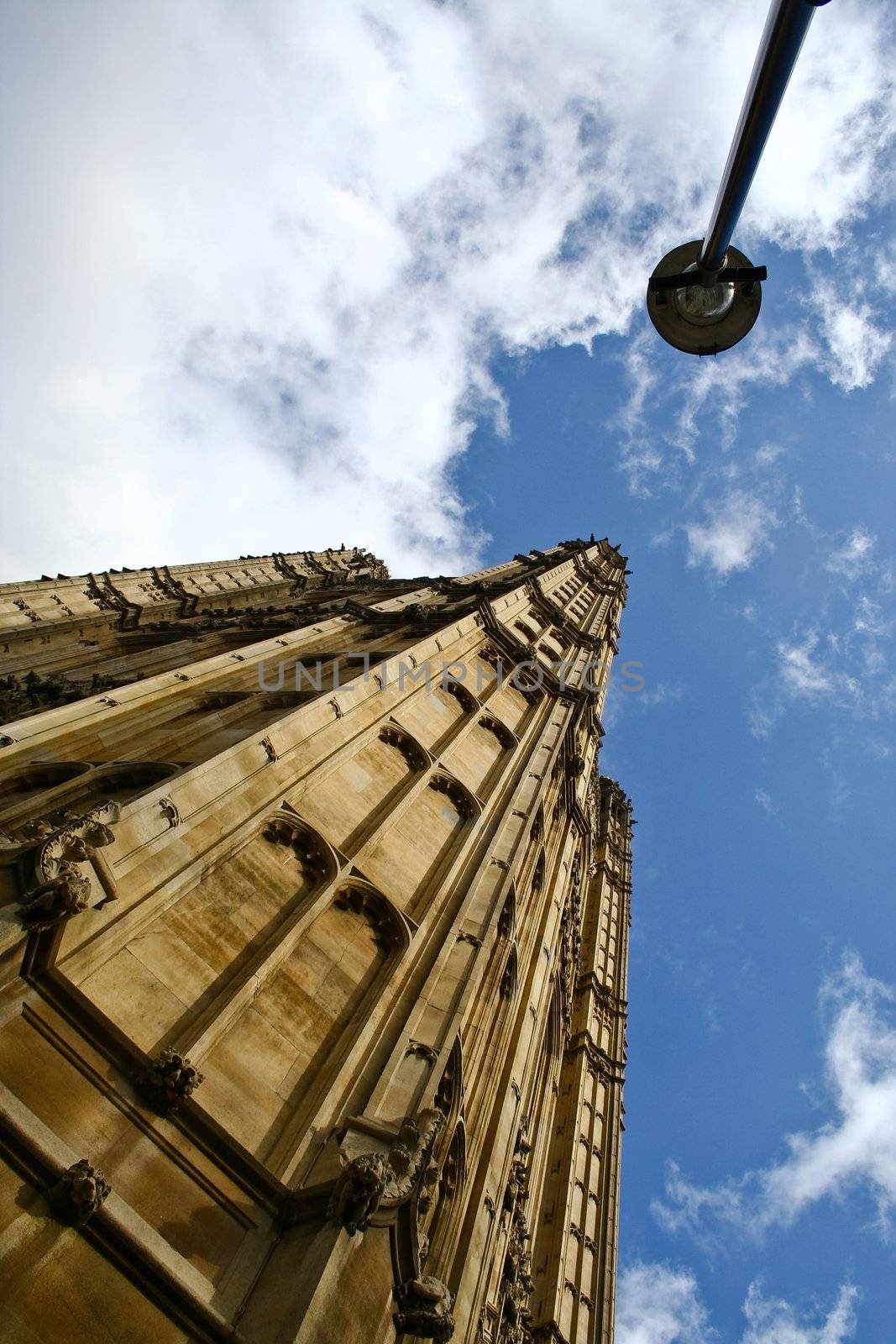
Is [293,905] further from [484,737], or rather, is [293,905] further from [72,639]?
[72,639]

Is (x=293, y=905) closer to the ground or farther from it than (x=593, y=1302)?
closer to the ground

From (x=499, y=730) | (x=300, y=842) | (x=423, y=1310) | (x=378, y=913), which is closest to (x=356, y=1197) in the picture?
(x=423, y=1310)

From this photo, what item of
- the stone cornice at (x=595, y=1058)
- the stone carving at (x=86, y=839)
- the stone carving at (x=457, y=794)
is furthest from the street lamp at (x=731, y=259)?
the stone cornice at (x=595, y=1058)

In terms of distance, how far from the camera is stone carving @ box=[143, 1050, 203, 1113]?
8359 mm

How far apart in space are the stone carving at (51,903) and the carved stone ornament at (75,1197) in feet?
7.50

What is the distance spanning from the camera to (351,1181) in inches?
321

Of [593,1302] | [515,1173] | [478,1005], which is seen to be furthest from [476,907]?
[593,1302]

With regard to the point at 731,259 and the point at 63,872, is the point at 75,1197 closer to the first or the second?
the point at 63,872

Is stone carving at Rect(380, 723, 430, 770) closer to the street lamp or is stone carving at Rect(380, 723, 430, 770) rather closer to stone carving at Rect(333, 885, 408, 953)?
stone carving at Rect(333, 885, 408, 953)

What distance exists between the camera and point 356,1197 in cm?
809

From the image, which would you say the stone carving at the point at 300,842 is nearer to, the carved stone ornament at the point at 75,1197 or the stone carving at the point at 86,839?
the stone carving at the point at 86,839

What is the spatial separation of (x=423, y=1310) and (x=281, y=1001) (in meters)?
4.15

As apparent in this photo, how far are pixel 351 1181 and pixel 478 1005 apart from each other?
23.9ft

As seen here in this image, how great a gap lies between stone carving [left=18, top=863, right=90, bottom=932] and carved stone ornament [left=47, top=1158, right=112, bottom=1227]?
2.28 m
